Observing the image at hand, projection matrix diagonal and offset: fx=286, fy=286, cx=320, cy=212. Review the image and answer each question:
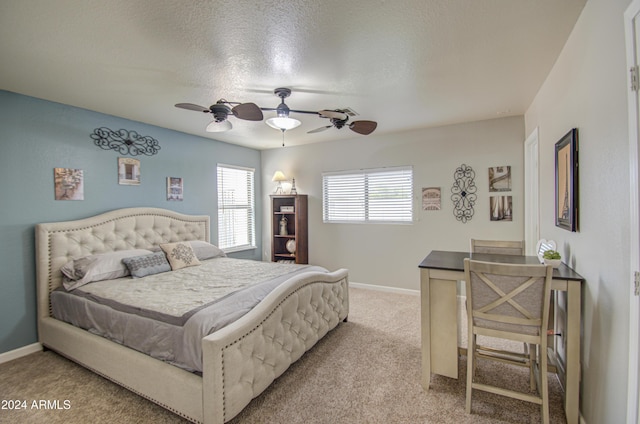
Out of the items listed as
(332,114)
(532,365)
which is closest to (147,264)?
(332,114)

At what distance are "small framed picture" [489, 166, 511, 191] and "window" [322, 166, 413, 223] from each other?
1.08m

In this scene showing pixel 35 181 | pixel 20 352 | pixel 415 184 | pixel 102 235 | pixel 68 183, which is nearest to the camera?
pixel 20 352

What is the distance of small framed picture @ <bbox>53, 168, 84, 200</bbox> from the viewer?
3053 mm

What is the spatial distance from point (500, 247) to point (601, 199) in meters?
1.39

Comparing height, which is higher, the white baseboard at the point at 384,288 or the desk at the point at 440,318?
the desk at the point at 440,318

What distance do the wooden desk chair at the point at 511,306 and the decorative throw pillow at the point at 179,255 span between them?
122 inches

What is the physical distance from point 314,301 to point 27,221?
2.96 m

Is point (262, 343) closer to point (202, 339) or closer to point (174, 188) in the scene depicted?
point (202, 339)

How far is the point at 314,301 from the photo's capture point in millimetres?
2732

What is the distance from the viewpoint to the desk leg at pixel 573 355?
1714mm

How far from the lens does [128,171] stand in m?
3.67

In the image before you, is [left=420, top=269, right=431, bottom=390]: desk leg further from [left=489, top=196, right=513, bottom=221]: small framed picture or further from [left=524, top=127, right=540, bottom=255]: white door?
[left=489, top=196, right=513, bottom=221]: small framed picture

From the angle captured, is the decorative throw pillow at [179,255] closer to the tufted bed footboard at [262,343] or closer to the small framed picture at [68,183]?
the small framed picture at [68,183]

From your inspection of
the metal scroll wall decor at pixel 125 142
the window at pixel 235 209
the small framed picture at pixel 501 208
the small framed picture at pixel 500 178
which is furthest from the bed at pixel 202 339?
the small framed picture at pixel 500 178
